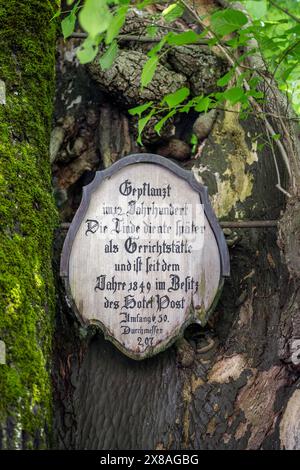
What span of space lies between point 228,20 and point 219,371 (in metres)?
1.57

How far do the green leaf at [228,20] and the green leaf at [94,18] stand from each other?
841mm

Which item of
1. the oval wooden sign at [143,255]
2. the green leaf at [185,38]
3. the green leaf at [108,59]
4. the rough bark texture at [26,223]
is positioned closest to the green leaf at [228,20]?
the green leaf at [185,38]

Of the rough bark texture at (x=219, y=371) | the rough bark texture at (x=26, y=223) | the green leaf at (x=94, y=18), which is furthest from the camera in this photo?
the rough bark texture at (x=219, y=371)

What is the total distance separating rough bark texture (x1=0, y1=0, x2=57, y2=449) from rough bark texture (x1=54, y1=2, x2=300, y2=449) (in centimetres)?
47

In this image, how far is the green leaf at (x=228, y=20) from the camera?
215 cm

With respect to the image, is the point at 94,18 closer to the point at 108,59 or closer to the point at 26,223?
the point at 108,59

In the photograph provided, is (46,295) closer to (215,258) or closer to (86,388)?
(86,388)

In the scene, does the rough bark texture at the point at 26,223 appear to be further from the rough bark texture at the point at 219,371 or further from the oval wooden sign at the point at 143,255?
the rough bark texture at the point at 219,371

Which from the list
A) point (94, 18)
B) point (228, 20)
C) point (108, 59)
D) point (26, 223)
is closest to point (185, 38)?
point (228, 20)

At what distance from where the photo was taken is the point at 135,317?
2754mm

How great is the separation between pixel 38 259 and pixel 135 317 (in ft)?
1.79

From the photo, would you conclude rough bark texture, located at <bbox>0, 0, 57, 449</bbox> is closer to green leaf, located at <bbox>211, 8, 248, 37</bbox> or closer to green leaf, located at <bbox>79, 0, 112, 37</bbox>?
green leaf, located at <bbox>211, 8, 248, 37</bbox>

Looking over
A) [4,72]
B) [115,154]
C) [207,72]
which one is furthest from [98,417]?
[207,72]

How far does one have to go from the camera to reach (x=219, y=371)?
9.25ft
